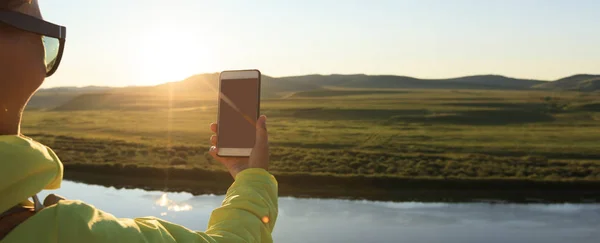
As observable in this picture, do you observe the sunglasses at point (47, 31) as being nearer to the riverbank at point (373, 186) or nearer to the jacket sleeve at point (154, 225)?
the jacket sleeve at point (154, 225)

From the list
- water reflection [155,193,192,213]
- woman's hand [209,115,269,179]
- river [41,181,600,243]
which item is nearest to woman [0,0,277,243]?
woman's hand [209,115,269,179]

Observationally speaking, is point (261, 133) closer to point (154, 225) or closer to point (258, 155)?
point (258, 155)

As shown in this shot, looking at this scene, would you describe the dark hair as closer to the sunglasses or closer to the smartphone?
the sunglasses

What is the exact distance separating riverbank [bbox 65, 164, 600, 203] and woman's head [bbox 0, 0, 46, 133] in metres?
16.6

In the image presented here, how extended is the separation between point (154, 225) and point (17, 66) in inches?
15.6

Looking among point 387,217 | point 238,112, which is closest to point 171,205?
point 387,217

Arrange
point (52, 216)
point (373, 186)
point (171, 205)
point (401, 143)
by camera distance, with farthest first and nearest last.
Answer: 1. point (401, 143)
2. point (373, 186)
3. point (171, 205)
4. point (52, 216)

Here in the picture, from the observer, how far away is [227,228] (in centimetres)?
138

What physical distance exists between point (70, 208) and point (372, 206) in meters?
16.2

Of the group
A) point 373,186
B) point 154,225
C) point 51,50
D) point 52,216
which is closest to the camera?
point 52,216

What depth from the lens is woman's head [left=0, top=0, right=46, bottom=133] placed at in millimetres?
1098

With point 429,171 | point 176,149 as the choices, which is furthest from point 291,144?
point 429,171

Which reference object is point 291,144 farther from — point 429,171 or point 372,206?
point 372,206

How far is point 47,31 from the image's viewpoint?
118 cm
